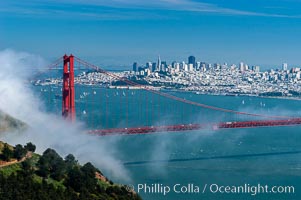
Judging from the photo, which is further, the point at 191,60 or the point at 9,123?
the point at 191,60

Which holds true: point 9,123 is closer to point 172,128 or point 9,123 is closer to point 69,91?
point 69,91

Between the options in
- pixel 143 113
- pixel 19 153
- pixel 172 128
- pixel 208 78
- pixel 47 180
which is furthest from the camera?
pixel 208 78

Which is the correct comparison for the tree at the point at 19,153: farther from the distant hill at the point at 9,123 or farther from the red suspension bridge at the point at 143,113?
the red suspension bridge at the point at 143,113

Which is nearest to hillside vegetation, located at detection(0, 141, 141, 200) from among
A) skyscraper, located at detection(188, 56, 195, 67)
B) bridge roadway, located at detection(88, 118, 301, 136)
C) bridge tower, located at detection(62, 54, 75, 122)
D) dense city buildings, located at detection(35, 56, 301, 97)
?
bridge tower, located at detection(62, 54, 75, 122)

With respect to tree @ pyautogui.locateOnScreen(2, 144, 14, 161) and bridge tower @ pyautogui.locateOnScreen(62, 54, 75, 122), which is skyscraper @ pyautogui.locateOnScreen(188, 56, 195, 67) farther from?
tree @ pyautogui.locateOnScreen(2, 144, 14, 161)

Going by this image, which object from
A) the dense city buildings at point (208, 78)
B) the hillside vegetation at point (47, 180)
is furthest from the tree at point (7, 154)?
the dense city buildings at point (208, 78)

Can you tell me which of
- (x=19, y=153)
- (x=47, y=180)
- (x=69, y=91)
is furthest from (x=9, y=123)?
(x=47, y=180)

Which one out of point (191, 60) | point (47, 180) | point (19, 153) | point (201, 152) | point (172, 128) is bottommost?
point (201, 152)

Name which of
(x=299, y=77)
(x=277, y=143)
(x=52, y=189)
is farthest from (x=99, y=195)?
(x=299, y=77)
